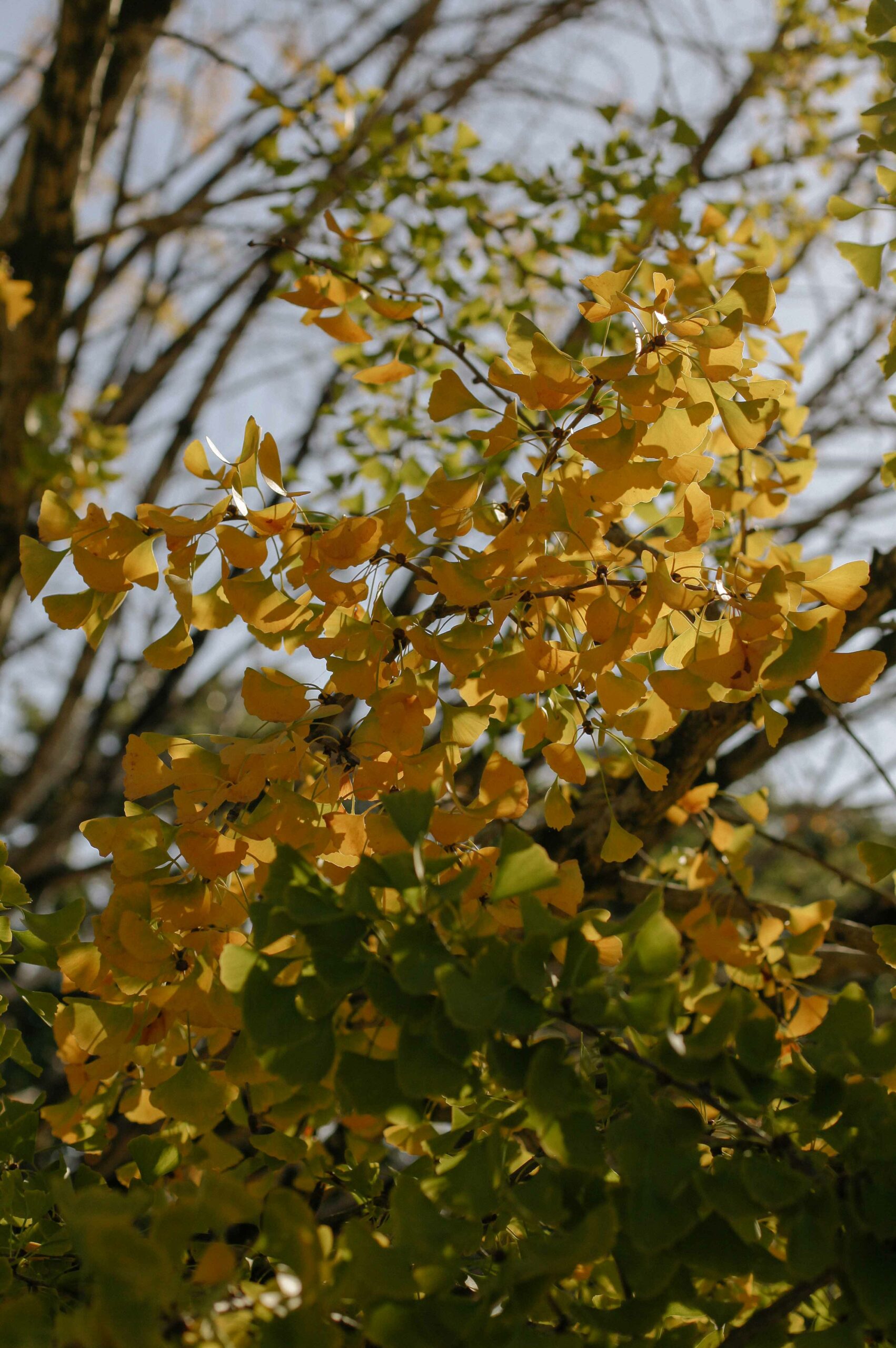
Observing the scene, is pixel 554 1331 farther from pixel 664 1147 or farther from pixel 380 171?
pixel 380 171

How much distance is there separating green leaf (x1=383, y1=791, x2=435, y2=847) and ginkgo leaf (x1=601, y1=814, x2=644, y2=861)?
35 centimetres

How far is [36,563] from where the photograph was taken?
0.81 m

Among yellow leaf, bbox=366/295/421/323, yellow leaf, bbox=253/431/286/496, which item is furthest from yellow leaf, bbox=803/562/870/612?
yellow leaf, bbox=366/295/421/323

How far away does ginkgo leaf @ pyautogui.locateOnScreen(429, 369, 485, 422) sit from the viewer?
841 millimetres

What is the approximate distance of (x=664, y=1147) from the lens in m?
0.53

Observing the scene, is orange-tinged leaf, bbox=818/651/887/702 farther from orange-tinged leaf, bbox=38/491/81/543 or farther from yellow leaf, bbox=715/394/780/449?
orange-tinged leaf, bbox=38/491/81/543

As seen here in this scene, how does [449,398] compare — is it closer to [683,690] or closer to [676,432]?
[676,432]

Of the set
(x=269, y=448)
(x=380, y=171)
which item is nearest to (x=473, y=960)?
(x=269, y=448)

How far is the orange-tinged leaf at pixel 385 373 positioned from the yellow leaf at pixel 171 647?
352mm

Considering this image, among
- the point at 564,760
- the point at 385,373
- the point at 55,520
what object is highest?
the point at 385,373

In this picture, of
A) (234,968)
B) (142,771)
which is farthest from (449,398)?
(234,968)

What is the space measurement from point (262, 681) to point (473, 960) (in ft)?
1.00

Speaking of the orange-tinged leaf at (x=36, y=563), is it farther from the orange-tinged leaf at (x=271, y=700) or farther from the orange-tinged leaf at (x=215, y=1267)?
the orange-tinged leaf at (x=215, y=1267)

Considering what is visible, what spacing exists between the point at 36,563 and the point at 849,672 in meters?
0.67
